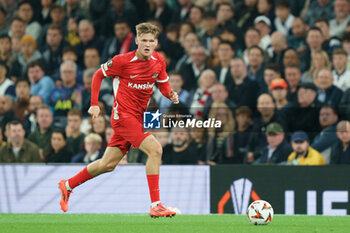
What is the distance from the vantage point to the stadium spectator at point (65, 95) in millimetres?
11285

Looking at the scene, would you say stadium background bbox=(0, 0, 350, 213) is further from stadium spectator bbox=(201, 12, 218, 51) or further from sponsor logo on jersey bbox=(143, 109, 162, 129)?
sponsor logo on jersey bbox=(143, 109, 162, 129)

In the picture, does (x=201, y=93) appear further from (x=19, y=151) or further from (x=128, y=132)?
(x=128, y=132)

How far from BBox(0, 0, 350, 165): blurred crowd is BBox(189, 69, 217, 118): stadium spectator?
23 millimetres

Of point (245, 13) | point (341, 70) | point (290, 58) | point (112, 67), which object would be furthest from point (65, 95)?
point (112, 67)

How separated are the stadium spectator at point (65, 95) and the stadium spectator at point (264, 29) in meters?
3.28

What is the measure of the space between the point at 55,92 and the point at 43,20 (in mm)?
2691

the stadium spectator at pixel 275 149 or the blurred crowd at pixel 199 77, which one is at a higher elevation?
the blurred crowd at pixel 199 77

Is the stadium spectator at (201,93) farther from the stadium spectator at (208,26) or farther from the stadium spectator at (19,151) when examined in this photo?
the stadium spectator at (19,151)

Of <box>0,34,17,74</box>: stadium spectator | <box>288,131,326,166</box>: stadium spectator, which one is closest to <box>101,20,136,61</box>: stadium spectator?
<box>0,34,17,74</box>: stadium spectator

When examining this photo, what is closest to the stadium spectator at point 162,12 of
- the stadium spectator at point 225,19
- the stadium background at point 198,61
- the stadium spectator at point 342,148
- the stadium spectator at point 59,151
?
the stadium background at point 198,61

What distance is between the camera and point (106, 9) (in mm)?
14109

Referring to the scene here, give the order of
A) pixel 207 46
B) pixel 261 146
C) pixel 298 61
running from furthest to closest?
pixel 207 46, pixel 298 61, pixel 261 146

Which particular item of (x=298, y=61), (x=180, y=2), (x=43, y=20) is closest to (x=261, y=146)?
(x=298, y=61)

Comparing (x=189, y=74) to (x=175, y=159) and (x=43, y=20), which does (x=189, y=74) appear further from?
(x=43, y=20)
